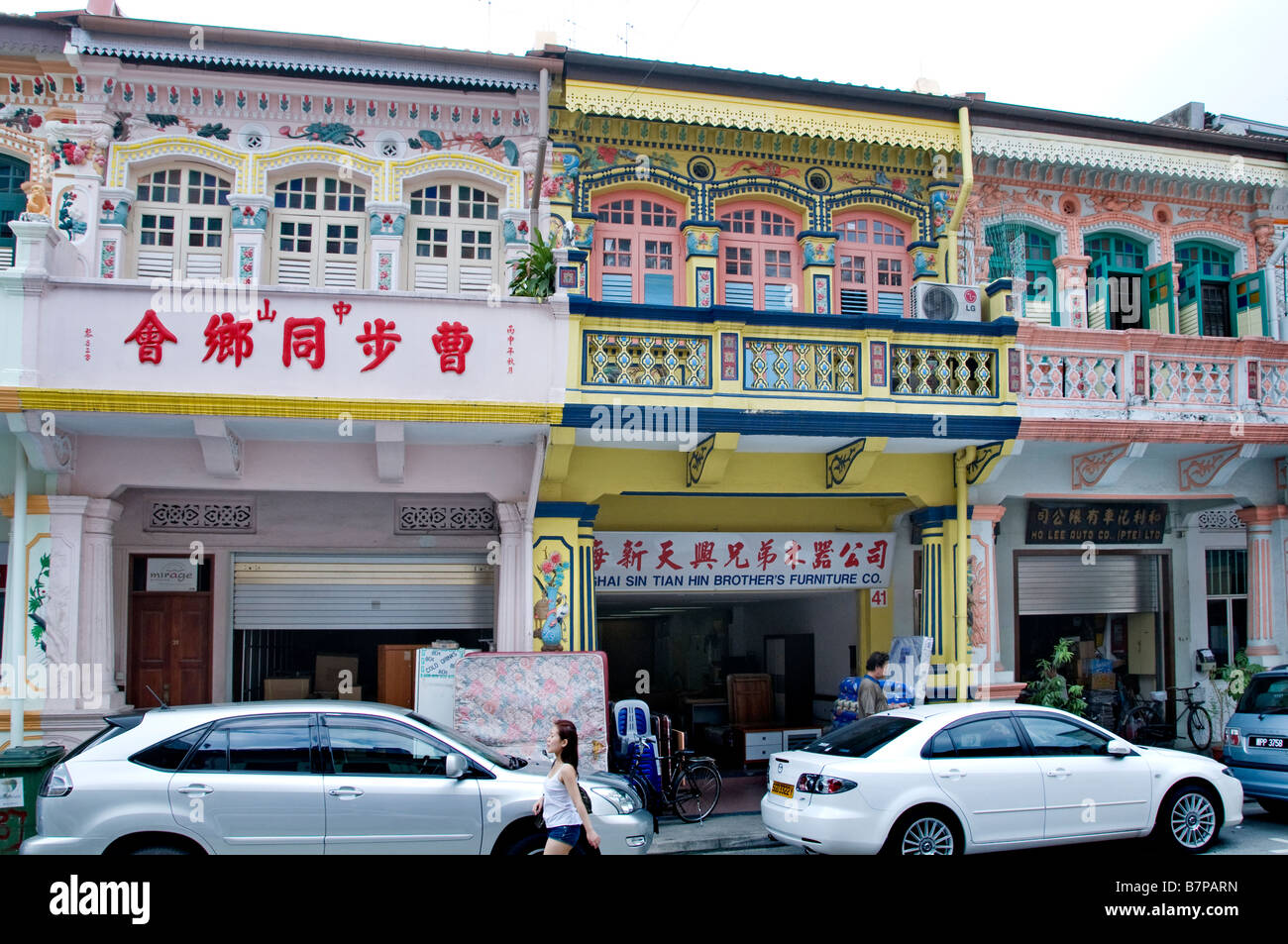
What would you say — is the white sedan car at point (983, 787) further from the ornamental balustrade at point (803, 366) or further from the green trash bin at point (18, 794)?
the green trash bin at point (18, 794)

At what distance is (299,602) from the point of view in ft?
42.1

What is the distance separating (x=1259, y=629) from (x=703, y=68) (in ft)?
36.2

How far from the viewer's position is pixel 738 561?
45.4 ft

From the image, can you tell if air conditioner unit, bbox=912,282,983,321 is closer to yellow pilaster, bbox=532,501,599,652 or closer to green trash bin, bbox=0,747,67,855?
yellow pilaster, bbox=532,501,599,652

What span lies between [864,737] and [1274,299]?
34.8 ft

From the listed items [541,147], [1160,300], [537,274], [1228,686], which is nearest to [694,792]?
[537,274]

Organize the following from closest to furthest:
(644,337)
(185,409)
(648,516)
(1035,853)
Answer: (1035,853)
(185,409)
(644,337)
(648,516)

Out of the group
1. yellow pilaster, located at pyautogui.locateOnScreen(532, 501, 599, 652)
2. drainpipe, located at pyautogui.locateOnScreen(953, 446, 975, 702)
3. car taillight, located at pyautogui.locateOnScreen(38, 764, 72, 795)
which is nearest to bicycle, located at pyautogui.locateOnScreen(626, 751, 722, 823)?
yellow pilaster, located at pyautogui.locateOnScreen(532, 501, 599, 652)

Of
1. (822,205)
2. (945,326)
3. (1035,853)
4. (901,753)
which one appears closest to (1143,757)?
(1035,853)

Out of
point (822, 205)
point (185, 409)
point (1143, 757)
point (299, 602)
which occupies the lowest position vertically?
point (1143, 757)

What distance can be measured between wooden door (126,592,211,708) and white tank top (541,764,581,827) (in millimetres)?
7397

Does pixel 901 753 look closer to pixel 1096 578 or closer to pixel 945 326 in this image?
pixel 945 326

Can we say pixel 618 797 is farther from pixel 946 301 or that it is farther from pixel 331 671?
pixel 946 301

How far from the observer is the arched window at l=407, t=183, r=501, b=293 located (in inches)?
515
